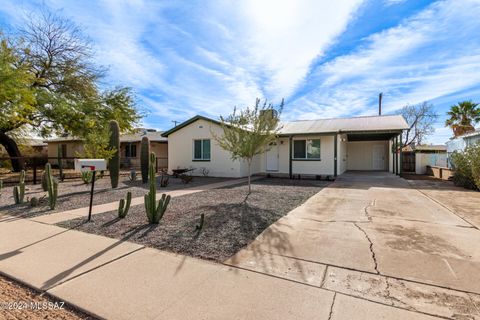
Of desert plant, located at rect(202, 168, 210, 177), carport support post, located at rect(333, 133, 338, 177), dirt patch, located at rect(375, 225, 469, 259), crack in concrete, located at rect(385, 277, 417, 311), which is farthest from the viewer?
desert plant, located at rect(202, 168, 210, 177)

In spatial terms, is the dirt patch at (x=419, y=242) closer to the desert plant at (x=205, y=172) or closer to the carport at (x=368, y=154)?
the desert plant at (x=205, y=172)

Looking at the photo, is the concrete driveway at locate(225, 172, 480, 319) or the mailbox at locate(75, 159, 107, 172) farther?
the mailbox at locate(75, 159, 107, 172)

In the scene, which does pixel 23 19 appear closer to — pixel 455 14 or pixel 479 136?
pixel 455 14

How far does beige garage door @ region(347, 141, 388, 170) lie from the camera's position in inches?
841

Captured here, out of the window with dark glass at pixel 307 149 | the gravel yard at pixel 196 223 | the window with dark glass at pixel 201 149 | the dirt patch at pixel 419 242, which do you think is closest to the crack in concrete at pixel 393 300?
the dirt patch at pixel 419 242

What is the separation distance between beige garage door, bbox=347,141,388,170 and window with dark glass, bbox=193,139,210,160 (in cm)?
1291

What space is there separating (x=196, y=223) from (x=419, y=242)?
14.1 feet

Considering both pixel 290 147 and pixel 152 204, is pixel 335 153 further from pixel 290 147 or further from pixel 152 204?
pixel 152 204

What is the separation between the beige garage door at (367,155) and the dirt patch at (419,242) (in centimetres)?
1794

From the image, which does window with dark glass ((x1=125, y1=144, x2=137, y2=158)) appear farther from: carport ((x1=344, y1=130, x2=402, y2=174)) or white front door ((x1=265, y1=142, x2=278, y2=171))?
carport ((x1=344, y1=130, x2=402, y2=174))

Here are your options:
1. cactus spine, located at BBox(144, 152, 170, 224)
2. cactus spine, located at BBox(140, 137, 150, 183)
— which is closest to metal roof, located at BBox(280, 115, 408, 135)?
cactus spine, located at BBox(140, 137, 150, 183)

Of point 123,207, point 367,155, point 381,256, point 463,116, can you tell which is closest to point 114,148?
point 123,207

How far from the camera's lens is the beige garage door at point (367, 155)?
21.4 meters

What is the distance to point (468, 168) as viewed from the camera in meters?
11.3
